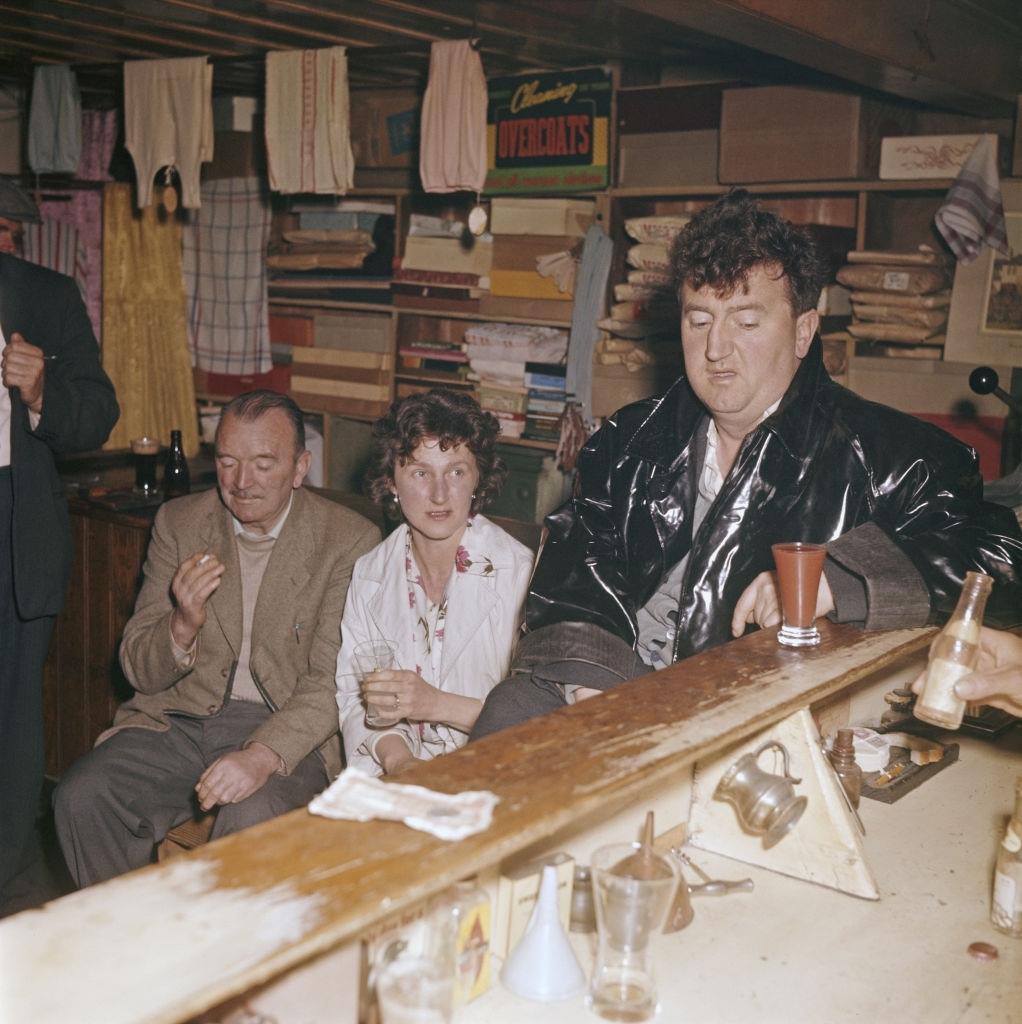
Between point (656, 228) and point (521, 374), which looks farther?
point (521, 374)

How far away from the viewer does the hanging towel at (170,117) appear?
5.52 metres

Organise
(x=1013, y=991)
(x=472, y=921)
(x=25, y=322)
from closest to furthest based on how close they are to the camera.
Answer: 1. (x=472, y=921)
2. (x=1013, y=991)
3. (x=25, y=322)

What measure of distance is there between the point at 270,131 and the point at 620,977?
4692 mm

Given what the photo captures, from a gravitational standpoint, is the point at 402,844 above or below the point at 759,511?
below

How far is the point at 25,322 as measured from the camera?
3.47m

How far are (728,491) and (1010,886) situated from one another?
963mm

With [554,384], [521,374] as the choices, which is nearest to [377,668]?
[554,384]

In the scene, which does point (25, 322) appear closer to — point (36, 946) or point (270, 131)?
point (270, 131)

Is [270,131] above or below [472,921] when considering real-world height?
above

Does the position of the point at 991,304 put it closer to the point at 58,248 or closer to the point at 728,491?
the point at 728,491

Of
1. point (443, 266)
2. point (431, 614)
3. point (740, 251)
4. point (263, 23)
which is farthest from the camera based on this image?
point (443, 266)

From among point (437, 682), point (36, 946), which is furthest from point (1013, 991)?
point (437, 682)

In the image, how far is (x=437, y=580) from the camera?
9.93 feet

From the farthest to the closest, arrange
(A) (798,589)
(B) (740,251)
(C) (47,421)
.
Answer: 1. (C) (47,421)
2. (B) (740,251)
3. (A) (798,589)
